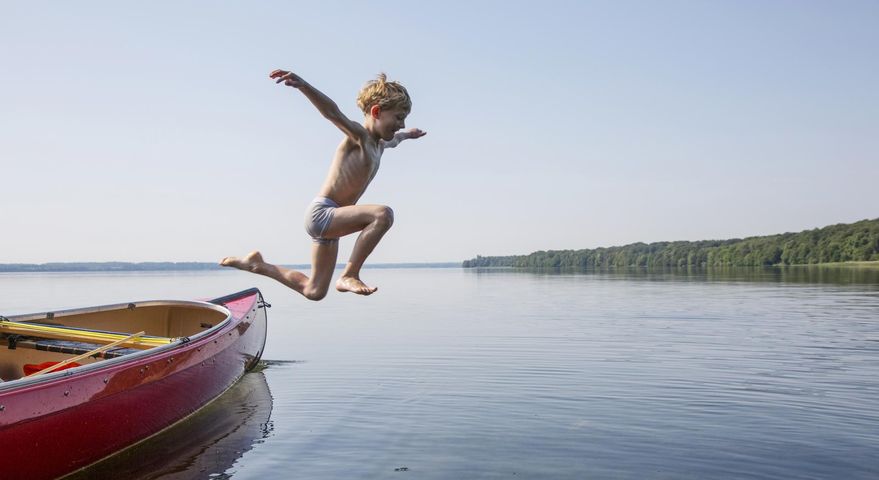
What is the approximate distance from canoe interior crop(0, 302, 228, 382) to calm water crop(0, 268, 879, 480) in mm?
2015

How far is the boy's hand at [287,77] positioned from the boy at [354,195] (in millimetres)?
323

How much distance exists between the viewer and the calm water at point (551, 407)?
38.7 ft

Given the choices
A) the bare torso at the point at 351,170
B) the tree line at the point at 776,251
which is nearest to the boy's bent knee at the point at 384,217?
the bare torso at the point at 351,170

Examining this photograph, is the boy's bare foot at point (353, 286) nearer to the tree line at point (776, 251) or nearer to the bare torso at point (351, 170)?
the bare torso at point (351, 170)

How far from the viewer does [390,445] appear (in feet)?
42.5

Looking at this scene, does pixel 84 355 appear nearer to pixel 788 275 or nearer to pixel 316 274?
pixel 316 274

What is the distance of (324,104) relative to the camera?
4.70m

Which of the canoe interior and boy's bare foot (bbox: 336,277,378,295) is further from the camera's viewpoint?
the canoe interior

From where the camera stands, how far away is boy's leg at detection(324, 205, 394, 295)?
209 inches

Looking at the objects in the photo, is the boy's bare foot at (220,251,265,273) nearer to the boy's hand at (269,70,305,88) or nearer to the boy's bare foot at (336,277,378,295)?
the boy's bare foot at (336,277,378,295)

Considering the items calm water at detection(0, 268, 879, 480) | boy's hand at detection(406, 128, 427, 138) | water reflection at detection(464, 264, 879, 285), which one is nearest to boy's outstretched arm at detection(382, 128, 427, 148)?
boy's hand at detection(406, 128, 427, 138)

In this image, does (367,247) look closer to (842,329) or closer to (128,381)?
(128,381)

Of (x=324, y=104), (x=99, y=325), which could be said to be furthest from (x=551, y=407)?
(x=324, y=104)

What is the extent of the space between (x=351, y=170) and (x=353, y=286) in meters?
0.85
